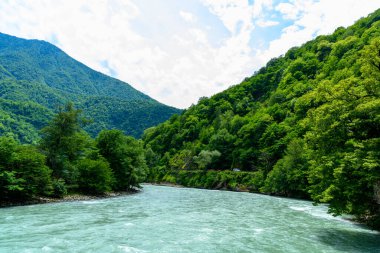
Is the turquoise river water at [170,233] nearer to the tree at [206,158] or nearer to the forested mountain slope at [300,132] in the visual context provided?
the forested mountain slope at [300,132]

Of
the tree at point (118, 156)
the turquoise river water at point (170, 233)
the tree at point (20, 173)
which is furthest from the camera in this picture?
the tree at point (118, 156)

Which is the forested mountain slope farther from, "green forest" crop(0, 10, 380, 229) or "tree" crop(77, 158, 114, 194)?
"tree" crop(77, 158, 114, 194)

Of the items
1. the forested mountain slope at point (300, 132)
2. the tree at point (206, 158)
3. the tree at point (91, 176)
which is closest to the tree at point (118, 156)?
the tree at point (91, 176)

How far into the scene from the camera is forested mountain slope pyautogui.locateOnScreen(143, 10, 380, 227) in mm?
21422

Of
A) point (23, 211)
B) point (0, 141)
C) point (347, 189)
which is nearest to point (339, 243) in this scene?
point (347, 189)

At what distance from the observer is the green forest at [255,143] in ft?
71.9

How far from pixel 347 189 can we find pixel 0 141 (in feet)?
115

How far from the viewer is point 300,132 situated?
8381cm

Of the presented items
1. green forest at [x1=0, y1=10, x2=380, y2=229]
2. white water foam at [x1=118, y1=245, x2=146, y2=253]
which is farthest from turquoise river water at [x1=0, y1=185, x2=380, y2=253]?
green forest at [x1=0, y1=10, x2=380, y2=229]

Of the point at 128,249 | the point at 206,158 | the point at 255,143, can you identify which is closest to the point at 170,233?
the point at 128,249

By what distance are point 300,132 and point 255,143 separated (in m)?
28.3

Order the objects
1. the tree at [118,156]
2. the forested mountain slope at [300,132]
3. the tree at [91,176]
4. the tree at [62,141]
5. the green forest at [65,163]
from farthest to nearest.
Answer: the tree at [118,156], the tree at [91,176], the tree at [62,141], the green forest at [65,163], the forested mountain slope at [300,132]

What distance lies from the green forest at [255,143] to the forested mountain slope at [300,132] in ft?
0.42

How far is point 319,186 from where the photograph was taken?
24.7m
